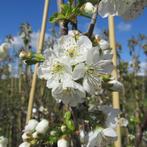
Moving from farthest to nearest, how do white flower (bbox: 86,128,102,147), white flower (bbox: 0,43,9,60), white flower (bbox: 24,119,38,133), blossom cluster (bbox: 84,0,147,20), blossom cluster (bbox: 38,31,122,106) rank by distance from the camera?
1. white flower (bbox: 0,43,9,60)
2. white flower (bbox: 24,119,38,133)
3. white flower (bbox: 86,128,102,147)
4. blossom cluster (bbox: 38,31,122,106)
5. blossom cluster (bbox: 84,0,147,20)

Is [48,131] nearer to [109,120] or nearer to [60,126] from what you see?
[60,126]

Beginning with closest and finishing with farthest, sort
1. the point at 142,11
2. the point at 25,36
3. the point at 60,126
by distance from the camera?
1. the point at 142,11
2. the point at 60,126
3. the point at 25,36

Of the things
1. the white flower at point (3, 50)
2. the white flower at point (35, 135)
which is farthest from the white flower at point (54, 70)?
the white flower at point (3, 50)

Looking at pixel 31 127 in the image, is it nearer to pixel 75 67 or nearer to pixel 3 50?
pixel 75 67

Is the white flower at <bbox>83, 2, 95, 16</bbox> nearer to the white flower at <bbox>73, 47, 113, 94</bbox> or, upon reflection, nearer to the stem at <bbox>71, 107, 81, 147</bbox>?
the white flower at <bbox>73, 47, 113, 94</bbox>

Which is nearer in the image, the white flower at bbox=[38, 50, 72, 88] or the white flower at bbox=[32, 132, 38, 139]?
the white flower at bbox=[38, 50, 72, 88]

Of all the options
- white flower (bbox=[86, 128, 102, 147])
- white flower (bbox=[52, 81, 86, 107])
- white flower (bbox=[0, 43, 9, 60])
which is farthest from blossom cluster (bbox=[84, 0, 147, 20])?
white flower (bbox=[0, 43, 9, 60])

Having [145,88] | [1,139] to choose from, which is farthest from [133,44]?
[1,139]
